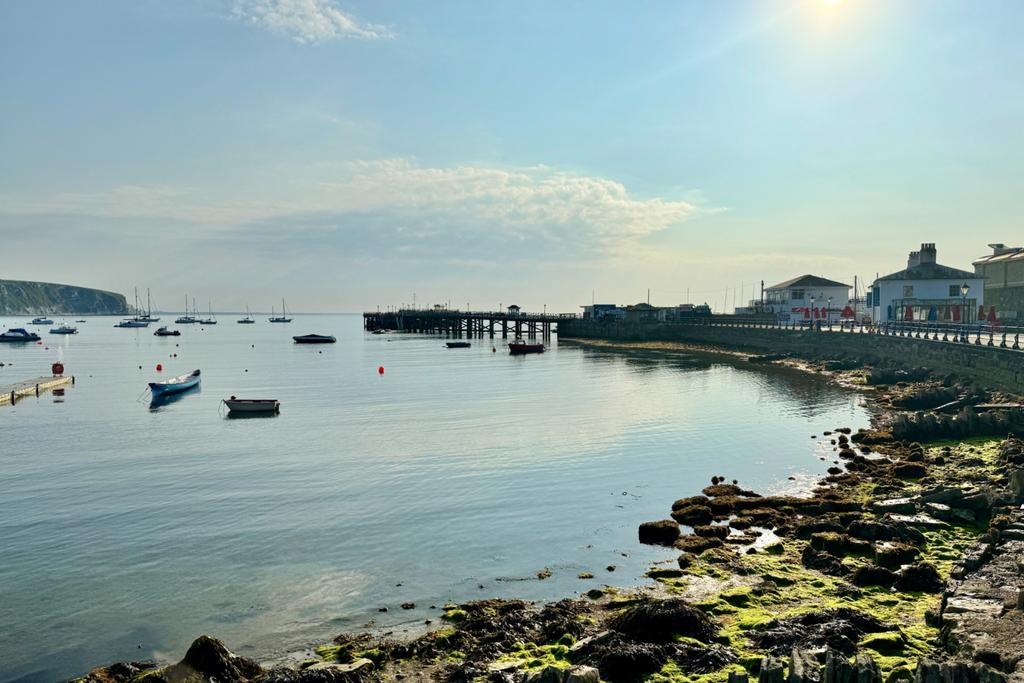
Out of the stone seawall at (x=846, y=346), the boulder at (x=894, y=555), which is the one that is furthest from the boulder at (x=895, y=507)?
the stone seawall at (x=846, y=346)

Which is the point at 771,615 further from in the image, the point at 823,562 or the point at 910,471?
the point at 910,471

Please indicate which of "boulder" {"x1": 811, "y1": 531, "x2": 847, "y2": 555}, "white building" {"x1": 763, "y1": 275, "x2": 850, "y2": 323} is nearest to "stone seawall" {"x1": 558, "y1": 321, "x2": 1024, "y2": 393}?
"white building" {"x1": 763, "y1": 275, "x2": 850, "y2": 323}

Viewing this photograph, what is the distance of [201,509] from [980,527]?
2678 centimetres

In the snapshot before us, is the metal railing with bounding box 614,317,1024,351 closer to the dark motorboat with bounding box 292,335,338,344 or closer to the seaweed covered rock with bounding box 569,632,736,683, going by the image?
the seaweed covered rock with bounding box 569,632,736,683

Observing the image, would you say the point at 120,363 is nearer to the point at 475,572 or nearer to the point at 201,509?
the point at 201,509

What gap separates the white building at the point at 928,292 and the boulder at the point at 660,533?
217 feet

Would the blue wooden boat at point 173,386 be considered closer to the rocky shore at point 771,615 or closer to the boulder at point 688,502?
the boulder at point 688,502

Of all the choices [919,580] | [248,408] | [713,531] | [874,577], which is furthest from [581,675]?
[248,408]

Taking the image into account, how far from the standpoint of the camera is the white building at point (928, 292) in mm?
76725

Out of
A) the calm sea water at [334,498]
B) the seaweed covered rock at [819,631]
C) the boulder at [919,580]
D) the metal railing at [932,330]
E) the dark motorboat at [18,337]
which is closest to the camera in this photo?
the seaweed covered rock at [819,631]

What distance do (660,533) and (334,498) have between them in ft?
43.7

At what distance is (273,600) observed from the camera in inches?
708

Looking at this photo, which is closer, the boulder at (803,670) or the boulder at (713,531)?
the boulder at (803,670)

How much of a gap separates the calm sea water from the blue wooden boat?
97.1 inches
